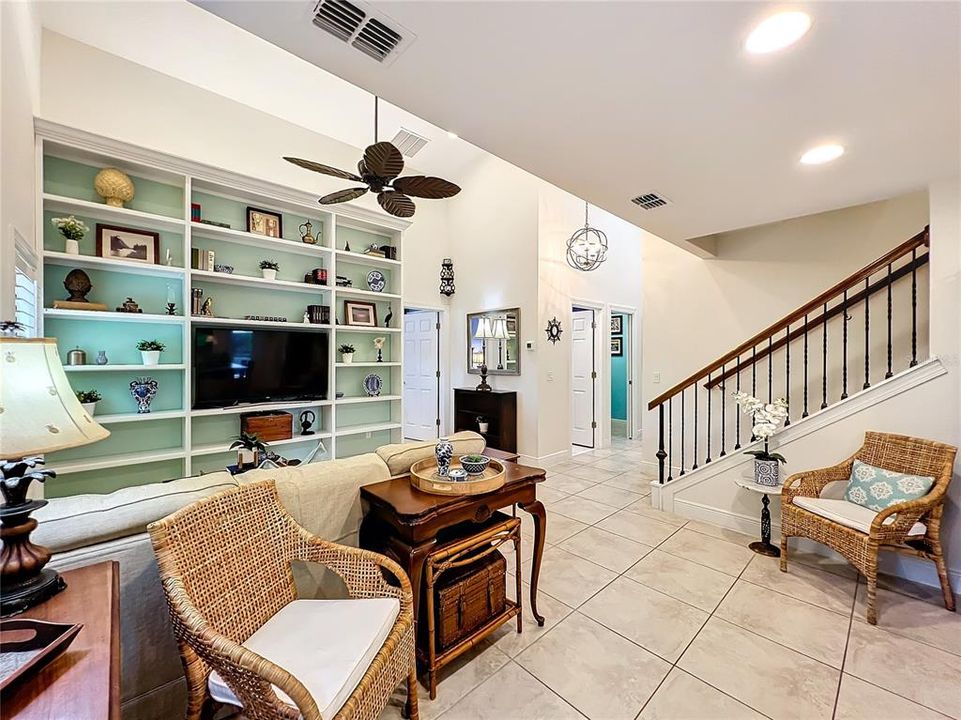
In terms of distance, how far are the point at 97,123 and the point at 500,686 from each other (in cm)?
487

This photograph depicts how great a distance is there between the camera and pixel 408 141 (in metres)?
4.66

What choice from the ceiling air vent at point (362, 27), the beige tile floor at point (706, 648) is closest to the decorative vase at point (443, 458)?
the beige tile floor at point (706, 648)

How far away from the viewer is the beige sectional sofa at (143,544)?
127 cm

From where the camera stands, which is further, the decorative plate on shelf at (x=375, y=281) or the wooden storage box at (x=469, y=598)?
the decorative plate on shelf at (x=375, y=281)

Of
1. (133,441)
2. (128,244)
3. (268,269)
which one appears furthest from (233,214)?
(133,441)

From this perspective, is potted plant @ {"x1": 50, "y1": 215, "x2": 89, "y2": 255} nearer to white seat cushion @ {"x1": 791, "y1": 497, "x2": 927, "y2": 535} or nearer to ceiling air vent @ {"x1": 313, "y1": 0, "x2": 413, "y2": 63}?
ceiling air vent @ {"x1": 313, "y1": 0, "x2": 413, "y2": 63}

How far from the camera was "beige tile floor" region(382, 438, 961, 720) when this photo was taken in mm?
1632

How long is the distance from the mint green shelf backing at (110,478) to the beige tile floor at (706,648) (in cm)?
297

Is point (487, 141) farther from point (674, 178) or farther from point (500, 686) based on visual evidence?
point (500, 686)

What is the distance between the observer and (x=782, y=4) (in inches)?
47.2

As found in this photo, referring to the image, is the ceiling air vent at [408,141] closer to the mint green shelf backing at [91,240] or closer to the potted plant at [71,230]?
the mint green shelf backing at [91,240]

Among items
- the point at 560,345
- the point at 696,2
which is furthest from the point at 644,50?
the point at 560,345

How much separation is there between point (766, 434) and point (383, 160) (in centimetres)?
327

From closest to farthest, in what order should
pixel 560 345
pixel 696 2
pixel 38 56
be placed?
pixel 696 2 < pixel 38 56 < pixel 560 345
